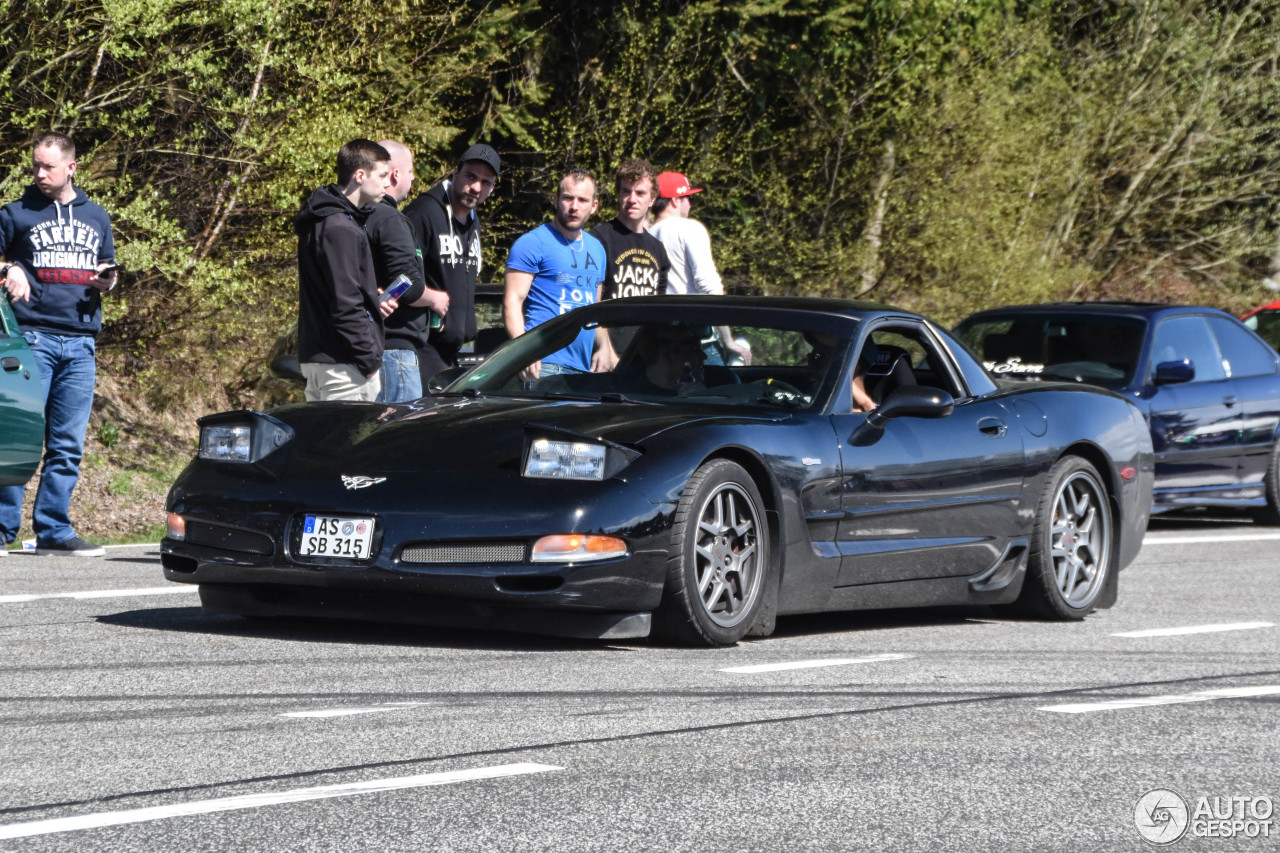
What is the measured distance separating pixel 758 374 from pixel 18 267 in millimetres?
3818

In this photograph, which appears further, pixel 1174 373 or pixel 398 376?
pixel 1174 373

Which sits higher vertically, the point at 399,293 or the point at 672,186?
the point at 672,186

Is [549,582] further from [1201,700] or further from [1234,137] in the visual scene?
[1234,137]

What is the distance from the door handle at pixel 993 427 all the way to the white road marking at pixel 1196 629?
0.95 metres

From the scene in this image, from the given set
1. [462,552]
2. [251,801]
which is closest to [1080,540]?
[462,552]

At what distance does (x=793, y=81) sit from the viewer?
19.5 m

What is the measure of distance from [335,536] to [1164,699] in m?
2.70

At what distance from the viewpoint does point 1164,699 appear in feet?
19.5

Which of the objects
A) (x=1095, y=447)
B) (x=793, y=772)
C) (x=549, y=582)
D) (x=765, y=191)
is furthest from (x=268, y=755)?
(x=765, y=191)

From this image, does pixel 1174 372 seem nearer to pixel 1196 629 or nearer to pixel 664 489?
pixel 1196 629

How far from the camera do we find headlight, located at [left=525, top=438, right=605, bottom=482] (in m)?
6.27

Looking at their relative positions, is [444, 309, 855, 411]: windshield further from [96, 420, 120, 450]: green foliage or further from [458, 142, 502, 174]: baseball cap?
[96, 420, 120, 450]: green foliage

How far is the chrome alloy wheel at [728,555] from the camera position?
6.49m

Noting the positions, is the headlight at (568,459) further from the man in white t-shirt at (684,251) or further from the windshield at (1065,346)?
the windshield at (1065,346)
